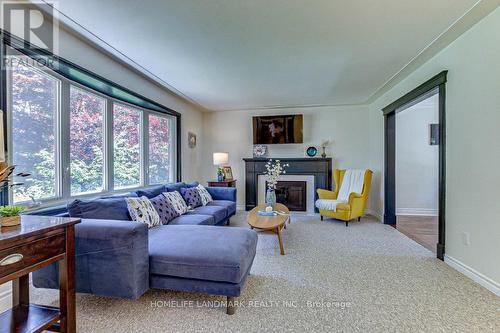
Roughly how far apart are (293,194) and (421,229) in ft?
7.84

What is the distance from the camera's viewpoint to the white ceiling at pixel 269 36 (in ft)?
6.57

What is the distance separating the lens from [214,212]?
3.47m

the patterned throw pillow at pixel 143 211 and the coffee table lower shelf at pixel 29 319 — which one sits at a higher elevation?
the patterned throw pillow at pixel 143 211

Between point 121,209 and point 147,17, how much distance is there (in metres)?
1.81

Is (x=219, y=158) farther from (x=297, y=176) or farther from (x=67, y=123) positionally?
(x=67, y=123)

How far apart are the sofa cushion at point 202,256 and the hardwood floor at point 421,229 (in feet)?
8.70

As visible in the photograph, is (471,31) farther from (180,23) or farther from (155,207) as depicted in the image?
(155,207)

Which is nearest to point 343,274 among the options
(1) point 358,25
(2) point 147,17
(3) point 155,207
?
(3) point 155,207

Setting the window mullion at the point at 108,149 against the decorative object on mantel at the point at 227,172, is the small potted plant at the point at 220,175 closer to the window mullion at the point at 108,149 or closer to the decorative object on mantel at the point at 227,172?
the decorative object on mantel at the point at 227,172

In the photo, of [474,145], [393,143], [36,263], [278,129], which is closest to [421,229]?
[393,143]

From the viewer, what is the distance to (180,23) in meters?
2.22

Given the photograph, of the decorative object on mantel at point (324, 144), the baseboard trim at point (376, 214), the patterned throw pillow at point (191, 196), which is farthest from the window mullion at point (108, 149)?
the baseboard trim at point (376, 214)

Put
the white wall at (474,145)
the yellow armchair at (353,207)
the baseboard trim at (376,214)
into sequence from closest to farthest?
the white wall at (474,145) < the yellow armchair at (353,207) < the baseboard trim at (376,214)

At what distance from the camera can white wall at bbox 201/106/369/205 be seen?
5395 mm
